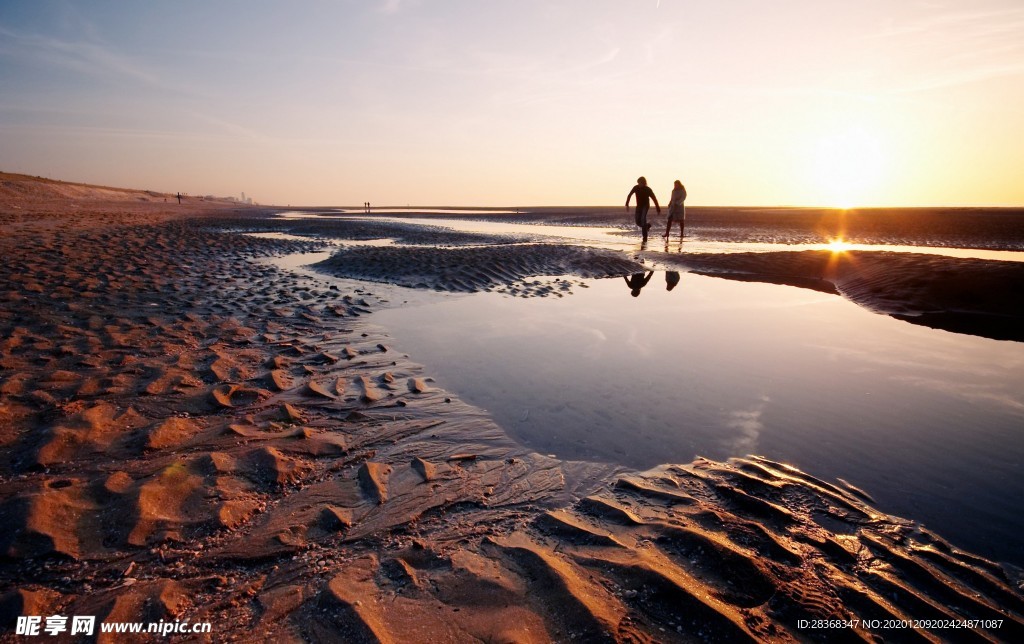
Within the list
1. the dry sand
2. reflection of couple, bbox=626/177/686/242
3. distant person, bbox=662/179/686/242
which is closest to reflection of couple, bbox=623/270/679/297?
reflection of couple, bbox=626/177/686/242

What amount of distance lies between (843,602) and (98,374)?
7.13m

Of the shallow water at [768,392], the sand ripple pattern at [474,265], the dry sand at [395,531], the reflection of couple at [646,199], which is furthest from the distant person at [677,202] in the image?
the dry sand at [395,531]

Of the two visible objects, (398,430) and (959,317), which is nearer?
(398,430)

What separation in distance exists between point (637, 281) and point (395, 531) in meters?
12.2

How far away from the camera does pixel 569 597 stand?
95.3 inches

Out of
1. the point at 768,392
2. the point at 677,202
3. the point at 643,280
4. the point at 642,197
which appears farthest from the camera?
the point at 677,202

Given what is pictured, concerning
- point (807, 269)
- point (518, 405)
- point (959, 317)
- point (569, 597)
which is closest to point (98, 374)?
point (518, 405)

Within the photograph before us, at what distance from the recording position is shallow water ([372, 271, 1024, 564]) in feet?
12.4

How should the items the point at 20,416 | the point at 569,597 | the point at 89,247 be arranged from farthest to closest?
the point at 89,247
the point at 20,416
the point at 569,597

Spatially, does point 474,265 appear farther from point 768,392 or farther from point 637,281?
point 768,392

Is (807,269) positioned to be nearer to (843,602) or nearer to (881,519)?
(881,519)

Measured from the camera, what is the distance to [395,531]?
300 cm

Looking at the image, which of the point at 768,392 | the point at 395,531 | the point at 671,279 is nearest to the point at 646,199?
the point at 671,279

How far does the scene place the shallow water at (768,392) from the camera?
3787mm
